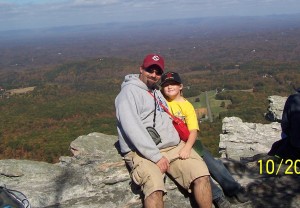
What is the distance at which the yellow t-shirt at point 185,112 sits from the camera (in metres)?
5.98

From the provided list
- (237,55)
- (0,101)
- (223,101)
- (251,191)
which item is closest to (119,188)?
(251,191)

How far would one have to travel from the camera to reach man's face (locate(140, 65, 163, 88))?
5676 mm

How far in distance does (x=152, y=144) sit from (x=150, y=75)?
115cm

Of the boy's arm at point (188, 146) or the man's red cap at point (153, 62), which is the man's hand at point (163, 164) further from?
the man's red cap at point (153, 62)

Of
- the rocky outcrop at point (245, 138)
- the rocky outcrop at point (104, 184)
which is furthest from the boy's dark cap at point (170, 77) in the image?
the rocky outcrop at point (245, 138)

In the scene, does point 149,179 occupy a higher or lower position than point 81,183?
higher

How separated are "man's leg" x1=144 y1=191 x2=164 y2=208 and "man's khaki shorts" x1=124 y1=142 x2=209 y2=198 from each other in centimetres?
5

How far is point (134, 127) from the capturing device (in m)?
5.25

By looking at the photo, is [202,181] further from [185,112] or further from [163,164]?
[185,112]

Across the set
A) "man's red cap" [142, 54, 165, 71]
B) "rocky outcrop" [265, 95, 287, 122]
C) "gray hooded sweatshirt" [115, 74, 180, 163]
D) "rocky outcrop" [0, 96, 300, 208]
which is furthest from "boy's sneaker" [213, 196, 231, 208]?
"rocky outcrop" [265, 95, 287, 122]

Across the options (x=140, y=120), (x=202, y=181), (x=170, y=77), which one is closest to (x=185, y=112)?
(x=170, y=77)

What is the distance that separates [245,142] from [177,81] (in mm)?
9620

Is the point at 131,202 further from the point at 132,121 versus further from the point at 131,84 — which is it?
the point at 131,84
